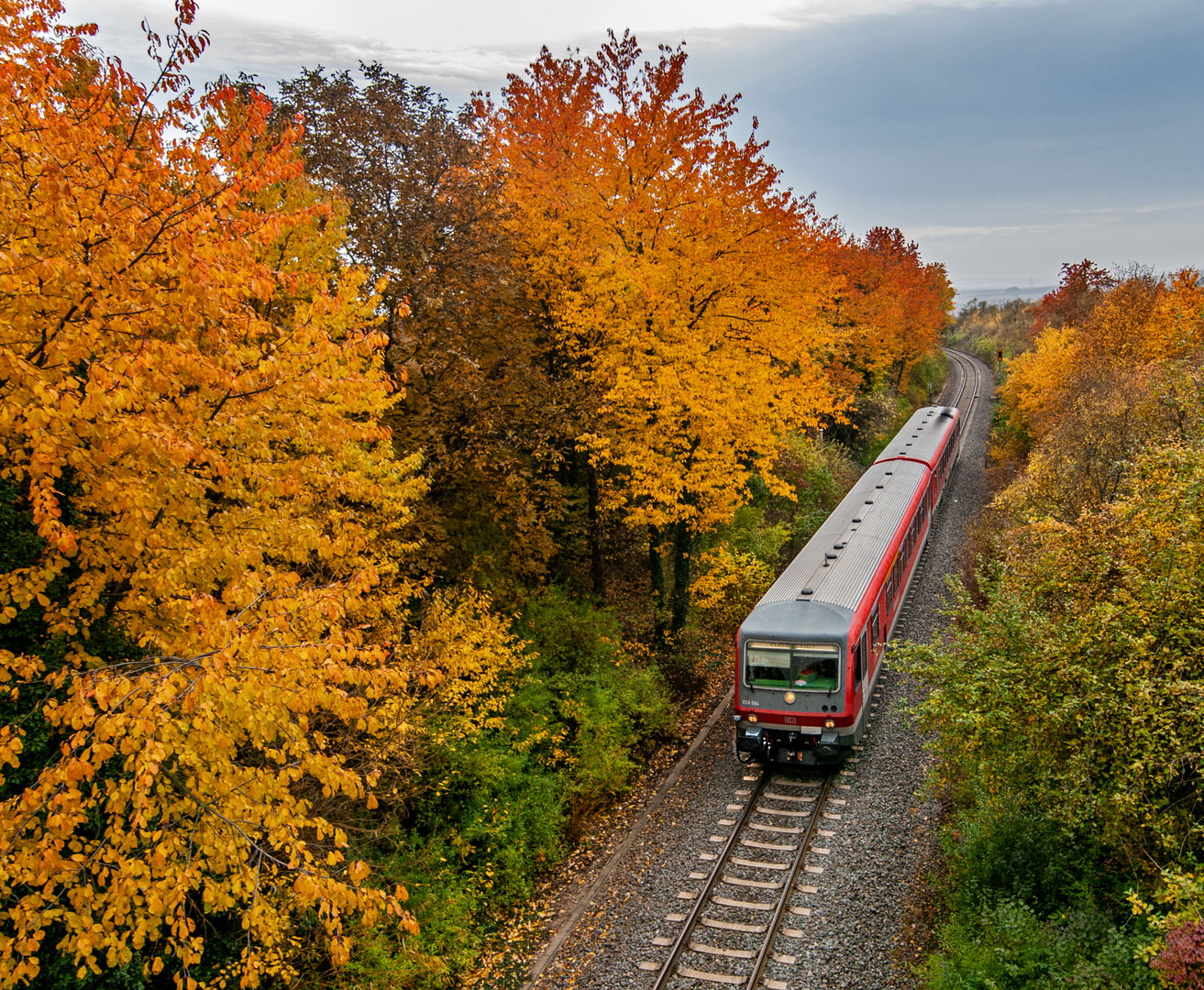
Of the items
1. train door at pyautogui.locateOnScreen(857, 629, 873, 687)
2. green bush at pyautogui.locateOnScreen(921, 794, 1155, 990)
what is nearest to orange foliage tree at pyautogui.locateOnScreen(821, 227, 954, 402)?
train door at pyautogui.locateOnScreen(857, 629, 873, 687)

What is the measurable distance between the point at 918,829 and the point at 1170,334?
2189 centimetres

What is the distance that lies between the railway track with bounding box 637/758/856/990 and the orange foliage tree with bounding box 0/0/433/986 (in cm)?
505

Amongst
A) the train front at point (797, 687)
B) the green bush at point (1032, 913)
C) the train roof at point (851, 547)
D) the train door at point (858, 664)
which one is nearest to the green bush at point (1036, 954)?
the green bush at point (1032, 913)

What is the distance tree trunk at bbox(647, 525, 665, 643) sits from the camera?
57.2ft

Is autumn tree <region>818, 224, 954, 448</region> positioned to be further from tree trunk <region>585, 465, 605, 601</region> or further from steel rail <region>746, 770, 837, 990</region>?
steel rail <region>746, 770, 837, 990</region>

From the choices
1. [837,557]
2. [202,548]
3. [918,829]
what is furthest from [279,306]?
[918,829]

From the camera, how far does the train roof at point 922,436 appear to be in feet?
80.1

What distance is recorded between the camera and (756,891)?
10258 mm

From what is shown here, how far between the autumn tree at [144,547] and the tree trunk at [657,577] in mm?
10445

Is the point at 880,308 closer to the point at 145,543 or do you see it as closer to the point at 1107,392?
the point at 1107,392

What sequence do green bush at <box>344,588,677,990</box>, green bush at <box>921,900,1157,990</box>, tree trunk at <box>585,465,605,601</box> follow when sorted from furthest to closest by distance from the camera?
tree trunk at <box>585,465,605,601</box>, green bush at <box>344,588,677,990</box>, green bush at <box>921,900,1157,990</box>

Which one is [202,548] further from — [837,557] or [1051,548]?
[837,557]

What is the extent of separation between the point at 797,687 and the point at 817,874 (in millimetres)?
2954

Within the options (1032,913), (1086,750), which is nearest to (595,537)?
(1032,913)
